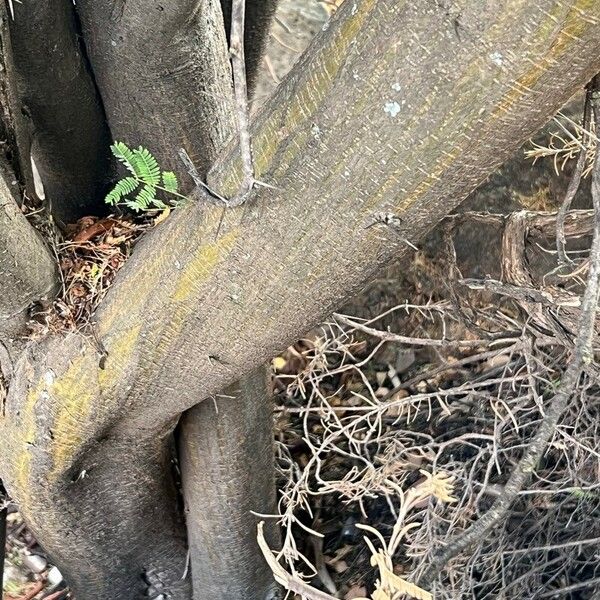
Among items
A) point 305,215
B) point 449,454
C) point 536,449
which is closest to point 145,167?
point 305,215

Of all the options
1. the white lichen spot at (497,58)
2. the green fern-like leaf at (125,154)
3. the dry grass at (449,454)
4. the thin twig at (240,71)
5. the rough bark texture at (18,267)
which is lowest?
the dry grass at (449,454)

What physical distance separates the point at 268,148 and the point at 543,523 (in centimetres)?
134

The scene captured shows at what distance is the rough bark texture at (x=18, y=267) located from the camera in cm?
105

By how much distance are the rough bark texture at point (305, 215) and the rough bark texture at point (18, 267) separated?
0.09 m

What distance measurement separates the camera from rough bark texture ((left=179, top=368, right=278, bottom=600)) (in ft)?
4.78

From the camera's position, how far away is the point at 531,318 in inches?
59.9

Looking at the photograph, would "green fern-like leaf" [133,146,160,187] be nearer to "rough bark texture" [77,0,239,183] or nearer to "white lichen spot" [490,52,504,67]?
"rough bark texture" [77,0,239,183]

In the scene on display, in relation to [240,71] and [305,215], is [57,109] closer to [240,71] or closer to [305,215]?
[305,215]

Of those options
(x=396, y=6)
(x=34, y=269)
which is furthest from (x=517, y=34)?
(x=34, y=269)

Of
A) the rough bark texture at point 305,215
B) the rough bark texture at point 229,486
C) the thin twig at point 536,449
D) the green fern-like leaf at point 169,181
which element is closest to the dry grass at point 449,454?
the rough bark texture at point 229,486

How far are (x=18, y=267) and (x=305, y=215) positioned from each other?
1.64 ft

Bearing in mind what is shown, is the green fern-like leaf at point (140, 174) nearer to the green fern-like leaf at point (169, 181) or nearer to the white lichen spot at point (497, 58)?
the green fern-like leaf at point (169, 181)

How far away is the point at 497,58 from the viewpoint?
2.24 feet

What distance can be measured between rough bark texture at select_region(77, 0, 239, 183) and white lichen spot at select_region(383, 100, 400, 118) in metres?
0.46
